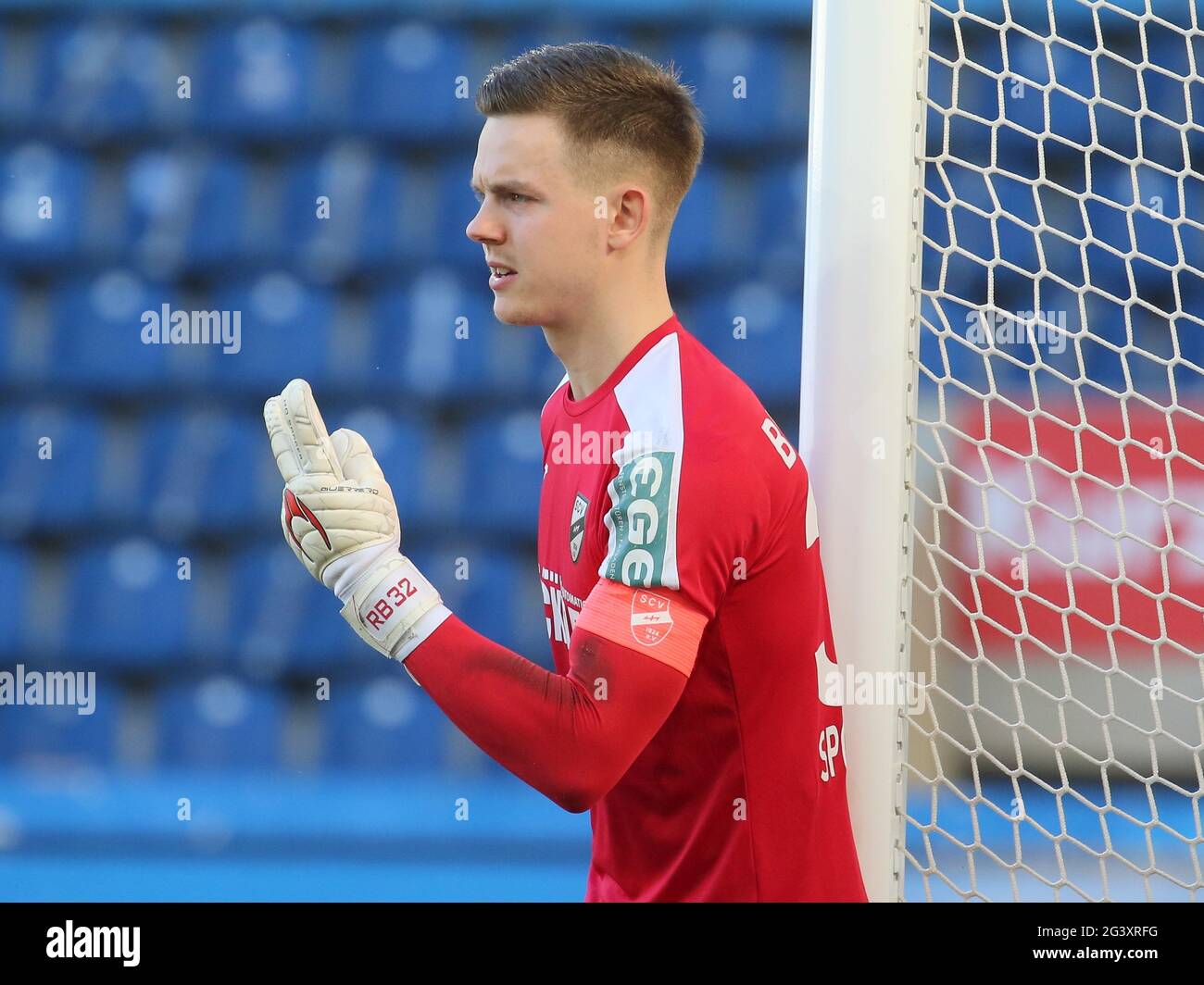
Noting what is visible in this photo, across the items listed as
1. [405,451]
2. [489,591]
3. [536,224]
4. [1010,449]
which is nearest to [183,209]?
[405,451]

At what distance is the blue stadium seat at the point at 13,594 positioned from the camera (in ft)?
7.77

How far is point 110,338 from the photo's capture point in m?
2.50

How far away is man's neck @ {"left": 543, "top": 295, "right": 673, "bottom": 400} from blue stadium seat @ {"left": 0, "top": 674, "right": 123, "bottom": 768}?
5.41 ft

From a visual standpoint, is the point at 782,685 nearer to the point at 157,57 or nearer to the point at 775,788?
the point at 775,788

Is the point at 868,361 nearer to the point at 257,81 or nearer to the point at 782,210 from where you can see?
the point at 782,210

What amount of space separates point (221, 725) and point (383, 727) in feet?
0.97

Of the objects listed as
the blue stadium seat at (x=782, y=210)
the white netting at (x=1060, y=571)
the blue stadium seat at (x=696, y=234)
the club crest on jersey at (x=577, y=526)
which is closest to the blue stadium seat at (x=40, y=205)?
the blue stadium seat at (x=696, y=234)

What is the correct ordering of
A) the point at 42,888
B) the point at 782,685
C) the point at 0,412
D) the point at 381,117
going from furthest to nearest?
1. the point at 381,117
2. the point at 0,412
3. the point at 42,888
4. the point at 782,685

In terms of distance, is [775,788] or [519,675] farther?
[775,788]

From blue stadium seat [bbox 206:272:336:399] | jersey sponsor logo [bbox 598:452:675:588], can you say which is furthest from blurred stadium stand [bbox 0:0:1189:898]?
jersey sponsor logo [bbox 598:452:675:588]

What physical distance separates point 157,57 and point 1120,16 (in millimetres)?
1955

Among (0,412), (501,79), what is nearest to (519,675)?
(501,79)

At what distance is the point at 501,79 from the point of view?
97 centimetres
